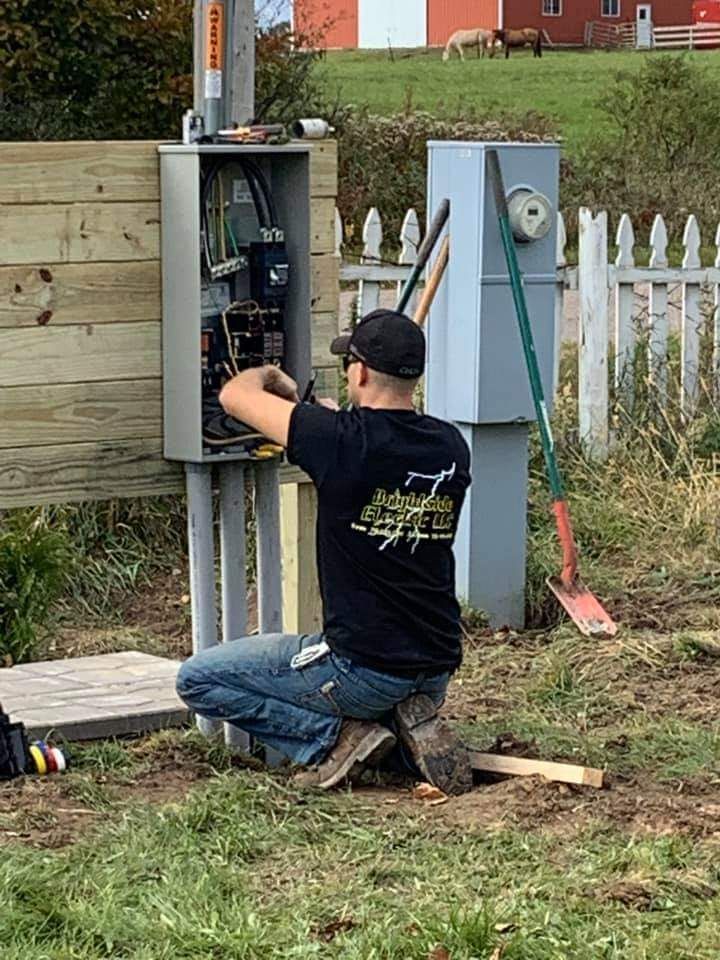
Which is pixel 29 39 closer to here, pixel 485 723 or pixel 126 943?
pixel 485 723

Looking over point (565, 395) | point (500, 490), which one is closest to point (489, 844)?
point (500, 490)

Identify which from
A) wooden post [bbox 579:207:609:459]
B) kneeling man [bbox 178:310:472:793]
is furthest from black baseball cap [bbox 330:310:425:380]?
wooden post [bbox 579:207:609:459]

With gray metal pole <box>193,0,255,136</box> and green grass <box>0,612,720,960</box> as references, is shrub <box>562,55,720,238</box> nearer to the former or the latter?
gray metal pole <box>193,0,255,136</box>

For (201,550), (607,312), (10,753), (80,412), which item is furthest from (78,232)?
(607,312)

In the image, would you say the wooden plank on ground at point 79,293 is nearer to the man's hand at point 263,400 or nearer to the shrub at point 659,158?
the man's hand at point 263,400

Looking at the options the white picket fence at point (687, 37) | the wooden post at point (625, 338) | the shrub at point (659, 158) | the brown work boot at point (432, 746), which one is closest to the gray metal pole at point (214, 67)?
the brown work boot at point (432, 746)

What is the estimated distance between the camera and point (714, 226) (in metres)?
18.0

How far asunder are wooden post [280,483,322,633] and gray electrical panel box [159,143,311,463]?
528 mm

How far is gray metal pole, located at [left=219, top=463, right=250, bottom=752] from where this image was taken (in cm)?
543

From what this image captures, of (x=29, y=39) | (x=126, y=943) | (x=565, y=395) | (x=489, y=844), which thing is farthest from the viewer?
(x=29, y=39)

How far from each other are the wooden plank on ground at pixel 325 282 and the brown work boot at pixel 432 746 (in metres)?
1.21

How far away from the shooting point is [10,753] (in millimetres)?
5090

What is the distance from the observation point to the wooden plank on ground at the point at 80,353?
5.08m

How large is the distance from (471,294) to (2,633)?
7.08ft
